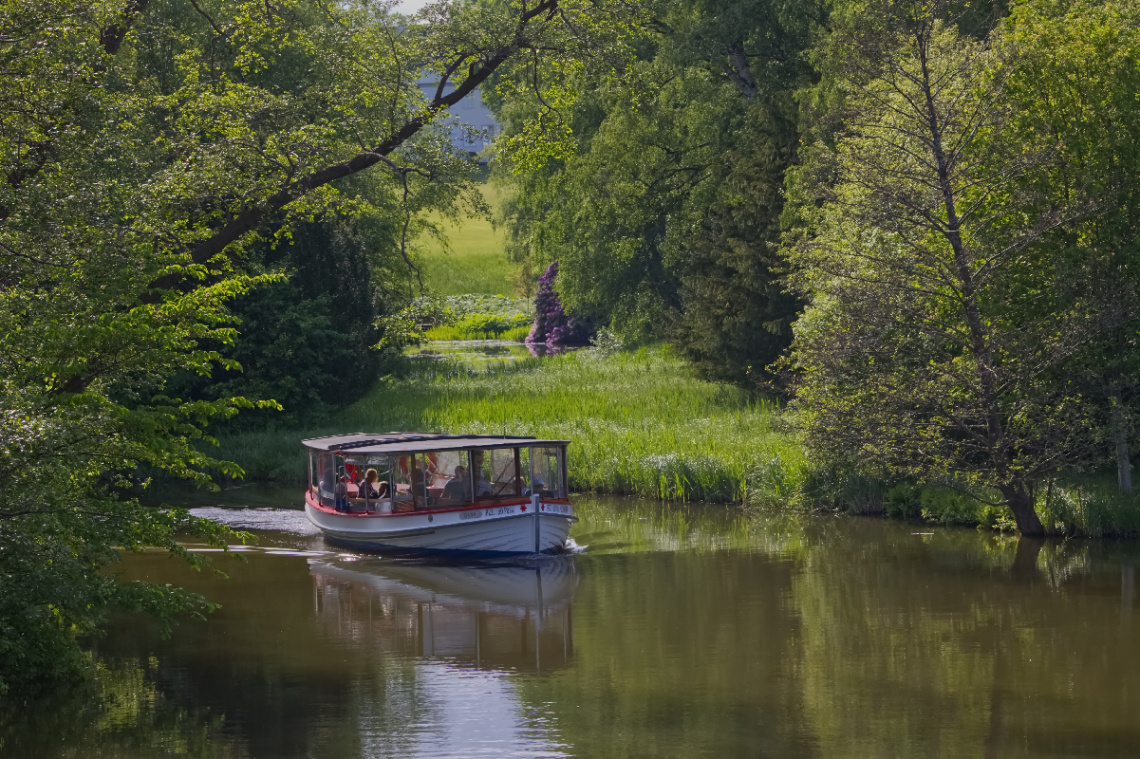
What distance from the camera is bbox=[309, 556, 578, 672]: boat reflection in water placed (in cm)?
1622

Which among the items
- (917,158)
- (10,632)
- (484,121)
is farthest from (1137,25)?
(484,121)

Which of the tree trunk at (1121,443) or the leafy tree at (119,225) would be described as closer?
the leafy tree at (119,225)

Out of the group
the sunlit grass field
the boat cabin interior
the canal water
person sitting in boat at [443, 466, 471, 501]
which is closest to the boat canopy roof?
the boat cabin interior

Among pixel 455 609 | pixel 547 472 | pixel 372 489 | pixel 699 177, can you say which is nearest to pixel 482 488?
→ pixel 547 472

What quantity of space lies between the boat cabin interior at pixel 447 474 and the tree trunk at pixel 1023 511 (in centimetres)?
790

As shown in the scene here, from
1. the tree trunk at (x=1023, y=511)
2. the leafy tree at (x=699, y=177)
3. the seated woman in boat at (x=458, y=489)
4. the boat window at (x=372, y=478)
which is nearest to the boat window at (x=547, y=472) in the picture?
the seated woman in boat at (x=458, y=489)

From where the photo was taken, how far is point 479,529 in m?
22.6

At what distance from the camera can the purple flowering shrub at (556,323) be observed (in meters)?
67.7

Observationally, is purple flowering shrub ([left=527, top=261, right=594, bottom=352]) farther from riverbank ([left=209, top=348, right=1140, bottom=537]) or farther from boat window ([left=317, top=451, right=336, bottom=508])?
boat window ([left=317, top=451, right=336, bottom=508])

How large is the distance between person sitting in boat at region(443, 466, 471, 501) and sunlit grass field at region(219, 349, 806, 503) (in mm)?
6054

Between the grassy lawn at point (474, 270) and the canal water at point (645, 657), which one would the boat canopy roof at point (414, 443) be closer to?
the canal water at point (645, 657)

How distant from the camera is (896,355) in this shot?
21.7 metres

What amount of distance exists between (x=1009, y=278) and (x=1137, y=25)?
16.9 feet

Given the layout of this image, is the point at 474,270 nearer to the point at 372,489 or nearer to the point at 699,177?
the point at 699,177
